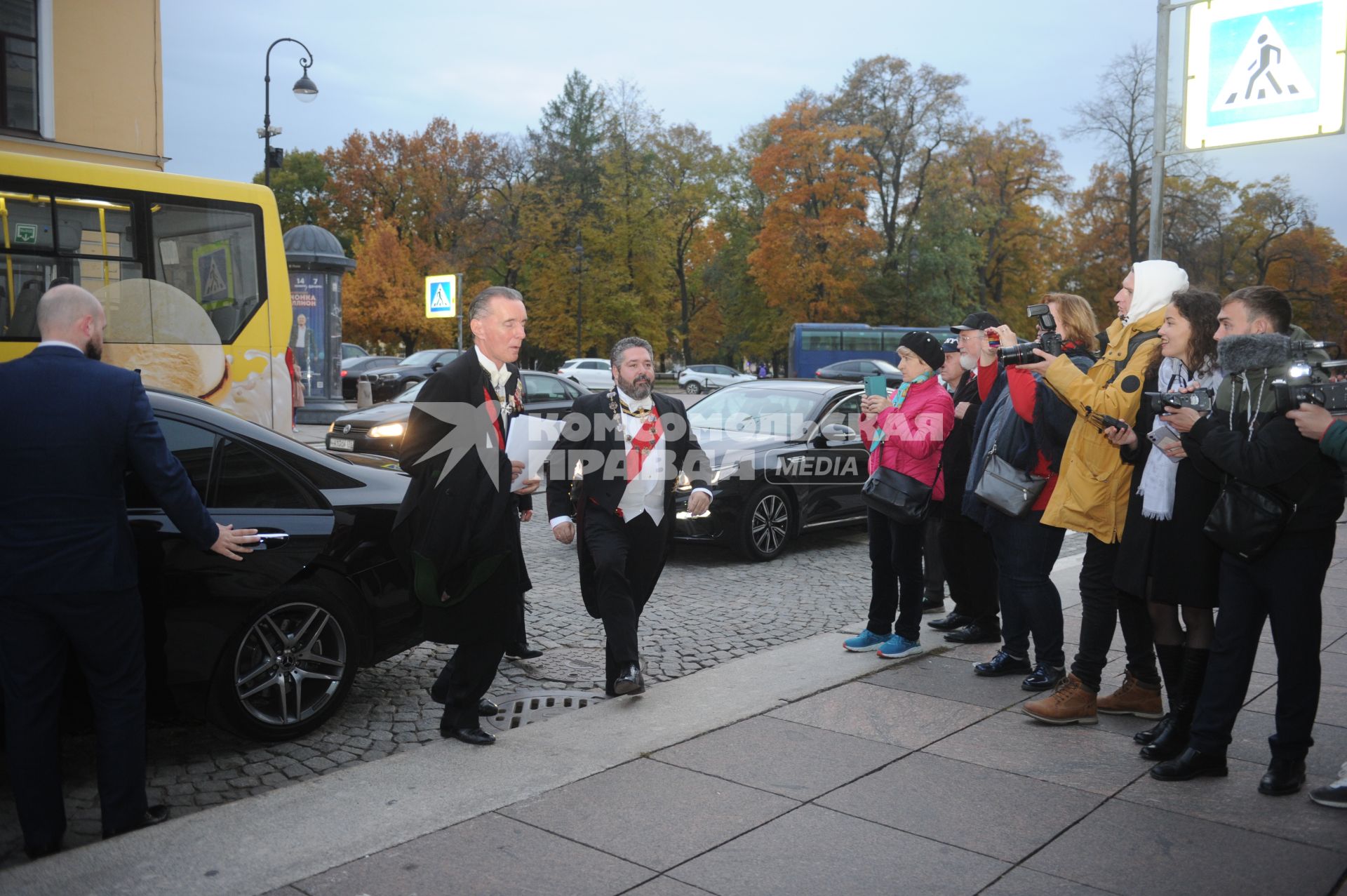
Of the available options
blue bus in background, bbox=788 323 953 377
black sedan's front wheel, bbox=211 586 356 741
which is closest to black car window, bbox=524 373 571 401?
black sedan's front wheel, bbox=211 586 356 741

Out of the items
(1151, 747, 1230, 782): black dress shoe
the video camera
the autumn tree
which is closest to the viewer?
the video camera

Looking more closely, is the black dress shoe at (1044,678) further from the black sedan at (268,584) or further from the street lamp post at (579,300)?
the street lamp post at (579,300)

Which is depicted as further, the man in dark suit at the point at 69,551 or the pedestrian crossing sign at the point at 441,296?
the pedestrian crossing sign at the point at 441,296

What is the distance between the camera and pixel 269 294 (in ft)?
36.9

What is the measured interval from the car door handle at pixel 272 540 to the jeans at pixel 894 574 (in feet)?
9.74

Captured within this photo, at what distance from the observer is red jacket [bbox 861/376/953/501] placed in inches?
230

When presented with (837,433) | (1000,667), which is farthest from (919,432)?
(837,433)

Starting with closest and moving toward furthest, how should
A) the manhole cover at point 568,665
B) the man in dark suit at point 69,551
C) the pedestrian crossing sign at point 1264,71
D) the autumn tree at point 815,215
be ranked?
the man in dark suit at point 69,551
the manhole cover at point 568,665
the pedestrian crossing sign at point 1264,71
the autumn tree at point 815,215

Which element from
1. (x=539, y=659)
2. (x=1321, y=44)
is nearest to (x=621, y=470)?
(x=539, y=659)

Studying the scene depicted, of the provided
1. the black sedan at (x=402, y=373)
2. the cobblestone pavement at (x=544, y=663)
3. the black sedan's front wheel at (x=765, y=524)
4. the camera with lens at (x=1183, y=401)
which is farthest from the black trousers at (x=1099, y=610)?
the black sedan at (x=402, y=373)

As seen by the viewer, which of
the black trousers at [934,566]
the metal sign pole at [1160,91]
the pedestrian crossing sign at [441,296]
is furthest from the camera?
the pedestrian crossing sign at [441,296]

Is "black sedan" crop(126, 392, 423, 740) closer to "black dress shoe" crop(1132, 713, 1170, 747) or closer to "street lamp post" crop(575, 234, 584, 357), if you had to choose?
"black dress shoe" crop(1132, 713, 1170, 747)

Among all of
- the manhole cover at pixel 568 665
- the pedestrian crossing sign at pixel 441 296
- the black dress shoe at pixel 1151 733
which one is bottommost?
the manhole cover at pixel 568 665

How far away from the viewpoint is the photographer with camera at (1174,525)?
13.7ft
